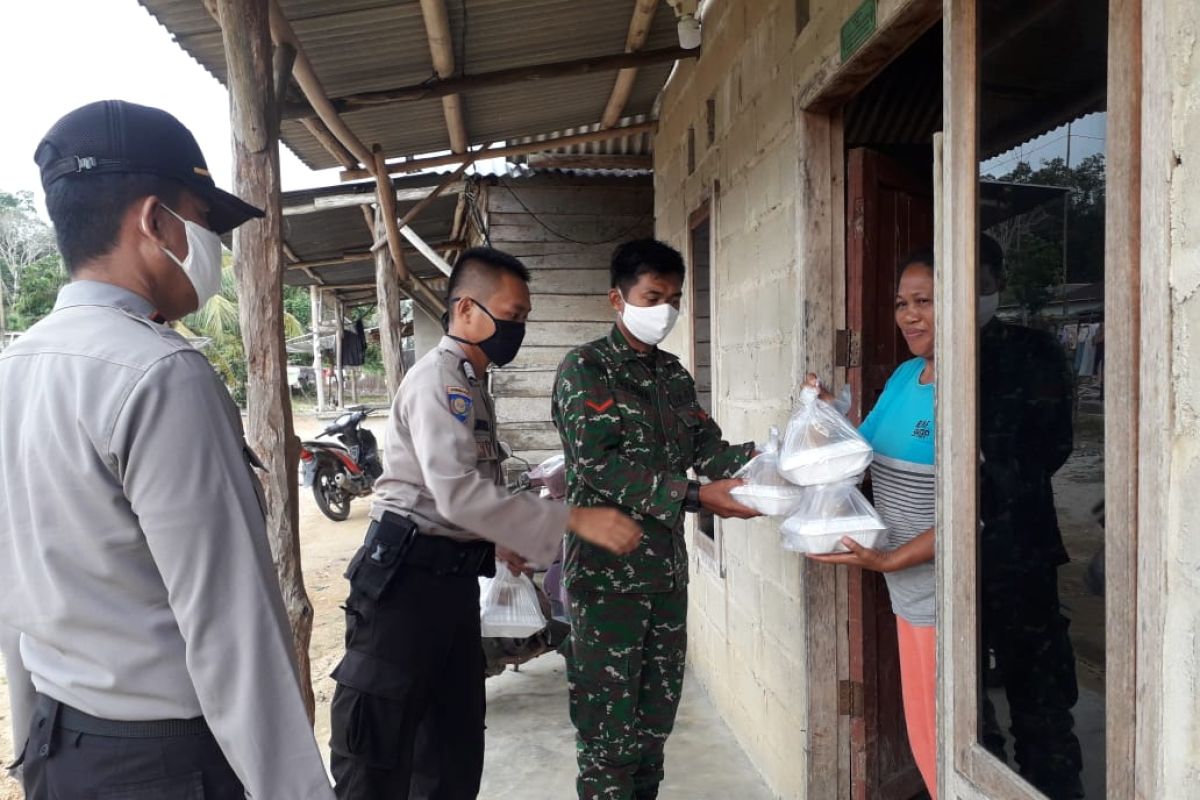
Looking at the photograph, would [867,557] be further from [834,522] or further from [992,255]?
[992,255]

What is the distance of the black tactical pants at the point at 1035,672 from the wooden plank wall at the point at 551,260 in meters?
6.12

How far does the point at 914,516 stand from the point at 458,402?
4.30 ft

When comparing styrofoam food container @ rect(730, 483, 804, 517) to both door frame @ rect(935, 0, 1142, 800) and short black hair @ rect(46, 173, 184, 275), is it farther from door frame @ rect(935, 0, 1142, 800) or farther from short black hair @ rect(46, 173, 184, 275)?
short black hair @ rect(46, 173, 184, 275)

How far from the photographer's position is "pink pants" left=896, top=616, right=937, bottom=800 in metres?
2.20

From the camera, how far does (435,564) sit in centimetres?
244

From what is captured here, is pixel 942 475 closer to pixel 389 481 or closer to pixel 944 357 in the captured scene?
pixel 944 357

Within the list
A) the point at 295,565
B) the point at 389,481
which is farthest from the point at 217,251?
the point at 295,565

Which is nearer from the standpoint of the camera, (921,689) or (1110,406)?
(1110,406)

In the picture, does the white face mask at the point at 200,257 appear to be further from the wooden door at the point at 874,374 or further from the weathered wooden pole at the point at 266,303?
the wooden door at the point at 874,374

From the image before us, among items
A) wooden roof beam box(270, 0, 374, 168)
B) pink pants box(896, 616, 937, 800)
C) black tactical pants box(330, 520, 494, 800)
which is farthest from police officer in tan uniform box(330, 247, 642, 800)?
wooden roof beam box(270, 0, 374, 168)

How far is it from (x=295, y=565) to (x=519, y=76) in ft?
9.61

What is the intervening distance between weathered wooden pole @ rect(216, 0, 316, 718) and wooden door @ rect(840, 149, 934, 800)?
1.93m

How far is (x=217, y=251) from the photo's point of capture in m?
1.48

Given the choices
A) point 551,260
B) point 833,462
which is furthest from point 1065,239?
point 551,260
